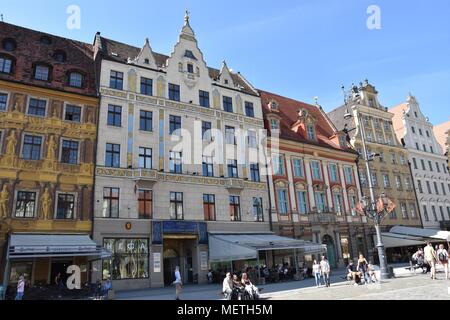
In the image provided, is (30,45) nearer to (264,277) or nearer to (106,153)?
(106,153)

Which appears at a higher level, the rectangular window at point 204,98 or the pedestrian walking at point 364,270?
the rectangular window at point 204,98

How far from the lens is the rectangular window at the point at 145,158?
2650 centimetres

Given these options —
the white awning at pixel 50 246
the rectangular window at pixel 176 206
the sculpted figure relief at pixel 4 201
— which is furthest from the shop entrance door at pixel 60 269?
the rectangular window at pixel 176 206

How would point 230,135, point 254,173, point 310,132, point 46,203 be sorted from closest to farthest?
Result: point 46,203 < point 230,135 < point 254,173 < point 310,132

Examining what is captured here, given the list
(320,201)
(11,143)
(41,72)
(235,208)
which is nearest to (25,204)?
(11,143)

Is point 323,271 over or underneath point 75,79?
underneath

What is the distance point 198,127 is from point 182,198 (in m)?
6.43

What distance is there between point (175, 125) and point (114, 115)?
492 cm

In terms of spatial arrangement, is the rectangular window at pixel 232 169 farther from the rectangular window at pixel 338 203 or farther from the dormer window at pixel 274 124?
the rectangular window at pixel 338 203

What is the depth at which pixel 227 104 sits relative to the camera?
108 ft

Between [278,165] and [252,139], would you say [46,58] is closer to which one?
[252,139]

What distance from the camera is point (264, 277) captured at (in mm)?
24859

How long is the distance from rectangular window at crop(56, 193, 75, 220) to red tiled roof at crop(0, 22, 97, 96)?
25.0 feet

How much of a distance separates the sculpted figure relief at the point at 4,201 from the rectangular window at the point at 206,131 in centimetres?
1482
